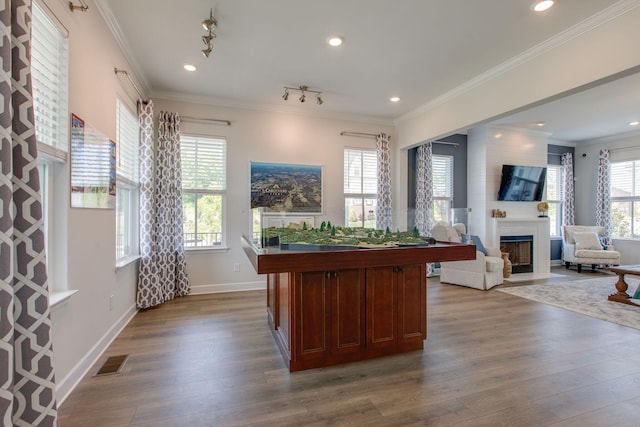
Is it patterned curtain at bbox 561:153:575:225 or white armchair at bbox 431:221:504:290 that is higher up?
patterned curtain at bbox 561:153:575:225

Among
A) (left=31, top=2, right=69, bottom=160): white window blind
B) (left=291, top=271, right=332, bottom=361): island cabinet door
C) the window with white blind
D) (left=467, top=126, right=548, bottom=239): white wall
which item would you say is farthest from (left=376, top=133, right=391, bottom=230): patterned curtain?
(left=31, top=2, right=69, bottom=160): white window blind

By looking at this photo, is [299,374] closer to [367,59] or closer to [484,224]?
[367,59]

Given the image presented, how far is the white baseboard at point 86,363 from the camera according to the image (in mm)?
1973

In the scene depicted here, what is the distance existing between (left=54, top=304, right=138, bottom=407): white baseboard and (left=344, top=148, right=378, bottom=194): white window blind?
3822 mm

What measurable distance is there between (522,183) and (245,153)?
5.56 meters

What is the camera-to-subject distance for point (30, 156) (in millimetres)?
1352

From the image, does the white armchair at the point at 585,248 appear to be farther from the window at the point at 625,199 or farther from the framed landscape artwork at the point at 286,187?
the framed landscape artwork at the point at 286,187

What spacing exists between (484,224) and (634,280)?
2717 millimetres

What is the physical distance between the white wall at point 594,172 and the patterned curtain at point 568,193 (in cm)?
36

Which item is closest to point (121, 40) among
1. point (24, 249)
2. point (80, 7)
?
point (80, 7)

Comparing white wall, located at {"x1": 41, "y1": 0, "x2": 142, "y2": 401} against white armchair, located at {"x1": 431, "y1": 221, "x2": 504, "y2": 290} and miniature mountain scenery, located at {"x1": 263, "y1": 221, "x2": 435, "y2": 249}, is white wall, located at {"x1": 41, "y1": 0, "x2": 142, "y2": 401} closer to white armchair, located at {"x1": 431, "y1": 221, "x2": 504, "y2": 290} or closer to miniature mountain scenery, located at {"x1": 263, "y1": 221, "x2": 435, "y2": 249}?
miniature mountain scenery, located at {"x1": 263, "y1": 221, "x2": 435, "y2": 249}

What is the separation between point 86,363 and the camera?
7.64 feet

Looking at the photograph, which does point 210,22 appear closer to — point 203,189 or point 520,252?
point 203,189

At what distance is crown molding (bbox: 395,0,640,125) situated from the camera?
7.91 ft
